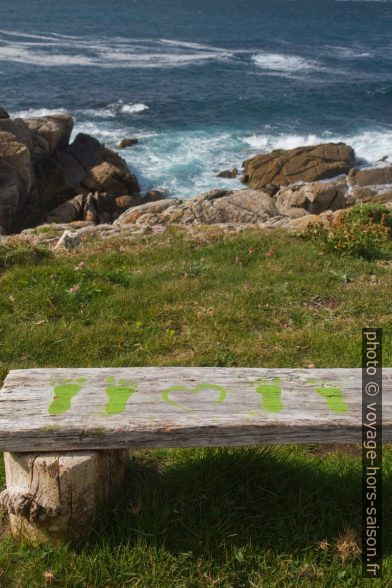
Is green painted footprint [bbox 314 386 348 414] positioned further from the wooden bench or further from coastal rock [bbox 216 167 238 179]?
coastal rock [bbox 216 167 238 179]

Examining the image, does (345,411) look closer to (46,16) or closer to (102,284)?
(102,284)

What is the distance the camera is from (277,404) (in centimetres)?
439

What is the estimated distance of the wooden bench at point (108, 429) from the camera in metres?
4.09

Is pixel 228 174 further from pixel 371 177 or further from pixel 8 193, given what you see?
pixel 8 193

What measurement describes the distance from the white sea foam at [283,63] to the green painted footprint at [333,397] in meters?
58.2

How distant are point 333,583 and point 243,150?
1314 inches

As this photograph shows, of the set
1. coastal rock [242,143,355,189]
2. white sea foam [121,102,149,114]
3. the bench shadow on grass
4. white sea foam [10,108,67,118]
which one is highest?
the bench shadow on grass

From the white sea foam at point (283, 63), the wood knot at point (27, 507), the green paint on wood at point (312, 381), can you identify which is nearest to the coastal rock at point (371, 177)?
the green paint on wood at point (312, 381)

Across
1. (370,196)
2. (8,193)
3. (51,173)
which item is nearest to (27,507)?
(8,193)

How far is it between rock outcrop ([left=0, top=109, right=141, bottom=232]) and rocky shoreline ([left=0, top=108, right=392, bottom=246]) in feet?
0.13

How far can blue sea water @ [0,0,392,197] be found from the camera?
120 feet

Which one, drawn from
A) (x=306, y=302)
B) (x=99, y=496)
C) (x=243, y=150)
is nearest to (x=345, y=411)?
(x=99, y=496)

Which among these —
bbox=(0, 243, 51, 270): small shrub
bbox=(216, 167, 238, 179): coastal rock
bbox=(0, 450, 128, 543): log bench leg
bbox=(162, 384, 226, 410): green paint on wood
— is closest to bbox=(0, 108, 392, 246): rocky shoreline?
bbox=(216, 167, 238, 179): coastal rock

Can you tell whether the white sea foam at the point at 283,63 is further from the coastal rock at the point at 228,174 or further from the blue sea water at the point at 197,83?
the coastal rock at the point at 228,174
